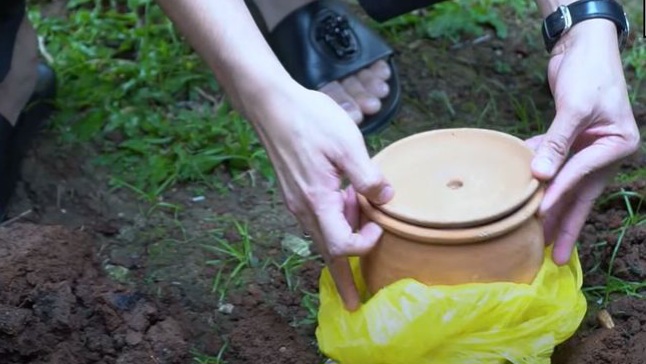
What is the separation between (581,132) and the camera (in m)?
1.87

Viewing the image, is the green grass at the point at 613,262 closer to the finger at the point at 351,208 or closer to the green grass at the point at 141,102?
the finger at the point at 351,208

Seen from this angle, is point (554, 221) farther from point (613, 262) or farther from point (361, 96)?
point (361, 96)

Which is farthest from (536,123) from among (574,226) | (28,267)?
(28,267)

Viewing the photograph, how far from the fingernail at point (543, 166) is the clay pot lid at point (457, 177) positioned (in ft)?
0.06

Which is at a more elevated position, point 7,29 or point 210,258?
point 7,29

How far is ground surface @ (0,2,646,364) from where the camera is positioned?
210cm

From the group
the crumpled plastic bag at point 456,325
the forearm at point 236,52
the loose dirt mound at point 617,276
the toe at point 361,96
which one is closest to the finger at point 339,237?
the crumpled plastic bag at point 456,325

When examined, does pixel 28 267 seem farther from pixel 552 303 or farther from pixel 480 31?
pixel 480 31

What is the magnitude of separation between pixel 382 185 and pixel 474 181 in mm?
168

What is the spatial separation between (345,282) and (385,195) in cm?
17

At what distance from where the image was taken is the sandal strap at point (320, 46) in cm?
283

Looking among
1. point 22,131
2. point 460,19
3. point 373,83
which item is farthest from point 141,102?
point 460,19

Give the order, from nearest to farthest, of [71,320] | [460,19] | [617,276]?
1. [71,320]
2. [617,276]
3. [460,19]

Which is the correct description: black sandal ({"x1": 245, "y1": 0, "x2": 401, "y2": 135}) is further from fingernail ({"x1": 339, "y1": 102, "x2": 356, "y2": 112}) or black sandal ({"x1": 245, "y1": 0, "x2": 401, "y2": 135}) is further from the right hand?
the right hand
